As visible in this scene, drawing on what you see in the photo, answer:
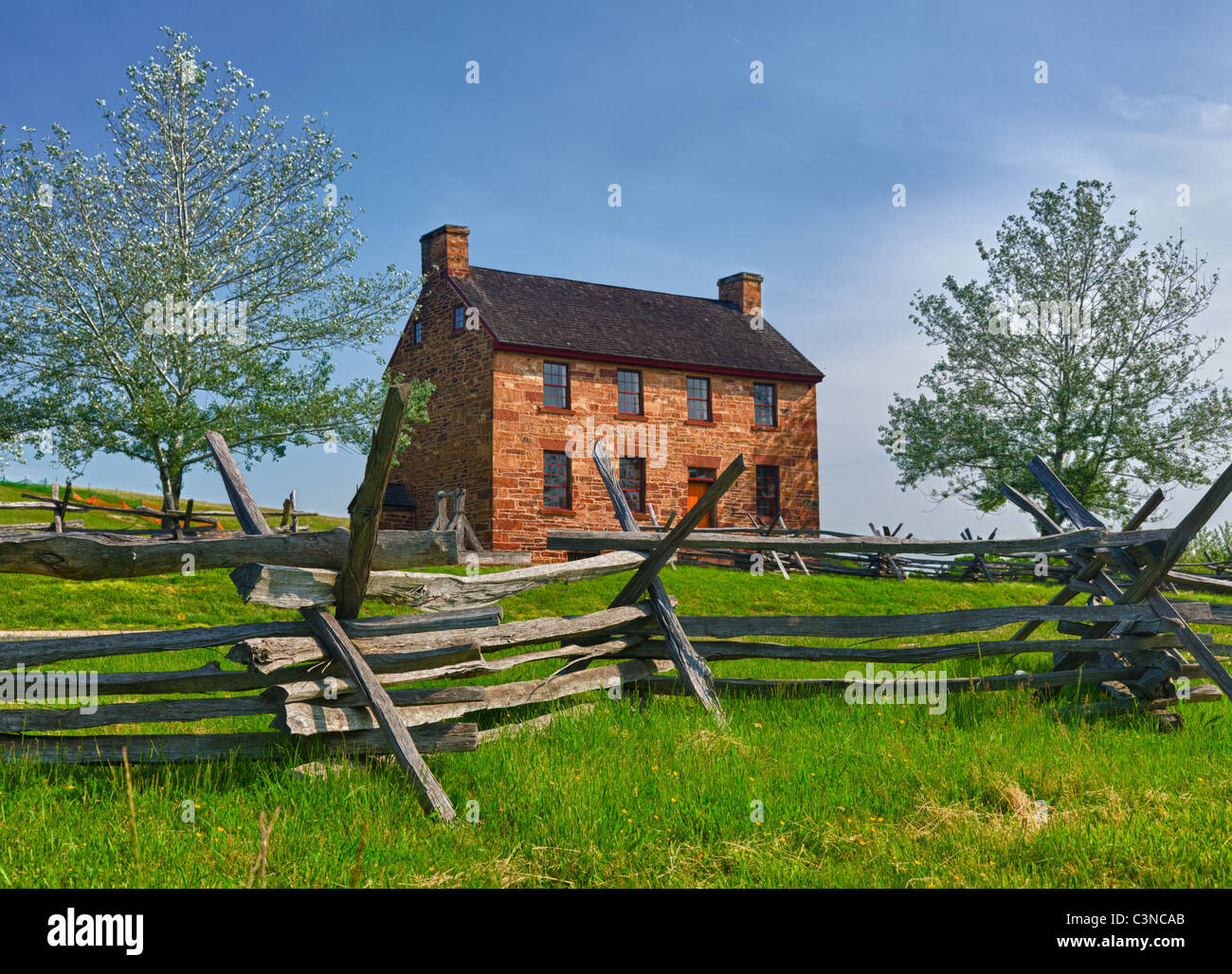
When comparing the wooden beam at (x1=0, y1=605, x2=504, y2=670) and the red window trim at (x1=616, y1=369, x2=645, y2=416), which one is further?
the red window trim at (x1=616, y1=369, x2=645, y2=416)

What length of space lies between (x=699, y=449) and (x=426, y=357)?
8230mm

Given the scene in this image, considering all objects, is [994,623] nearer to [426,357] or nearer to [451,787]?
[451,787]

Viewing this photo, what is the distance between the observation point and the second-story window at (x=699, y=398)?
1059 inches

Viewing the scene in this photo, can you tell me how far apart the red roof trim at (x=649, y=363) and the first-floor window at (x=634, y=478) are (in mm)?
2678

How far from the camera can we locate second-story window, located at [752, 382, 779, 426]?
2783 cm

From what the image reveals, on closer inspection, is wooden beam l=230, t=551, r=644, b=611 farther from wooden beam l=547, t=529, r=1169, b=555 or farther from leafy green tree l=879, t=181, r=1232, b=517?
leafy green tree l=879, t=181, r=1232, b=517

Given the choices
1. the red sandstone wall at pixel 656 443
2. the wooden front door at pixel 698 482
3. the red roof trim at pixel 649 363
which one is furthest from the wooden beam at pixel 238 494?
the wooden front door at pixel 698 482

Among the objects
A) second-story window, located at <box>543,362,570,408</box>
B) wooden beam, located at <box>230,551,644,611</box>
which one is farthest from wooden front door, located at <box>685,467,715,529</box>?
wooden beam, located at <box>230,551,644,611</box>

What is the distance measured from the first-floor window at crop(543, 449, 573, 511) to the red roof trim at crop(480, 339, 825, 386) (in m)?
2.62

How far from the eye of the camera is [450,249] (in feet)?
86.6

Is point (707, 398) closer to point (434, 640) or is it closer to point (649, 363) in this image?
point (649, 363)

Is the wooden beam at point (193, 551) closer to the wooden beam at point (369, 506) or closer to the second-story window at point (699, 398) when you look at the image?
the wooden beam at point (369, 506)

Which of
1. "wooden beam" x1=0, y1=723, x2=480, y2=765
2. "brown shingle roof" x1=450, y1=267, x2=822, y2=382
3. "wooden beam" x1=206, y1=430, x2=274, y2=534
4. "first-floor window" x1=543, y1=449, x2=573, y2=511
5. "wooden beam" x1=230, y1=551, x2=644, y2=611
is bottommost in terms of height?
"wooden beam" x1=0, y1=723, x2=480, y2=765
